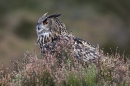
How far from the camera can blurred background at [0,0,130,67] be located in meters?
24.8

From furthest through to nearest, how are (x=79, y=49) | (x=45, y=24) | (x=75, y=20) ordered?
1. (x=75, y=20)
2. (x=45, y=24)
3. (x=79, y=49)

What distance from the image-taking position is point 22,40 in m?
25.1

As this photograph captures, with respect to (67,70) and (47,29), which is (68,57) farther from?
(47,29)

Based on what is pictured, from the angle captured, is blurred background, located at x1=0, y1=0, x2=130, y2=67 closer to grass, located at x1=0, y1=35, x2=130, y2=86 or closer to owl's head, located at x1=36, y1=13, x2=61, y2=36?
owl's head, located at x1=36, y1=13, x2=61, y2=36

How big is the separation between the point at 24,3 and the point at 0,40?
12.5 feet

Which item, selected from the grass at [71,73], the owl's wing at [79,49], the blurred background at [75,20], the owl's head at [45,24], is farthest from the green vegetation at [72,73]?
the blurred background at [75,20]

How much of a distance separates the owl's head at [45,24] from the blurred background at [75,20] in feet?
46.3

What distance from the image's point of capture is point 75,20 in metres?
26.4

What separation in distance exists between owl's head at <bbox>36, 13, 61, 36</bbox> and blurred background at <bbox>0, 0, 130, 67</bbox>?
1412 centimetres

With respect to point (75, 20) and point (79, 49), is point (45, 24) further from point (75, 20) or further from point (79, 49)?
point (75, 20)

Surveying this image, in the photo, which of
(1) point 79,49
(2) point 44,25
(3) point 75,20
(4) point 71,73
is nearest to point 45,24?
(2) point 44,25

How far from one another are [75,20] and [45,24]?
55.8ft


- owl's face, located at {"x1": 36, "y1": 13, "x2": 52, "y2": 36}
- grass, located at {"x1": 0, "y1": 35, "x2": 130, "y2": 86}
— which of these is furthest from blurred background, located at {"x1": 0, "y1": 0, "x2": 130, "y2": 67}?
grass, located at {"x1": 0, "y1": 35, "x2": 130, "y2": 86}

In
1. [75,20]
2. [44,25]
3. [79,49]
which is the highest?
[75,20]
